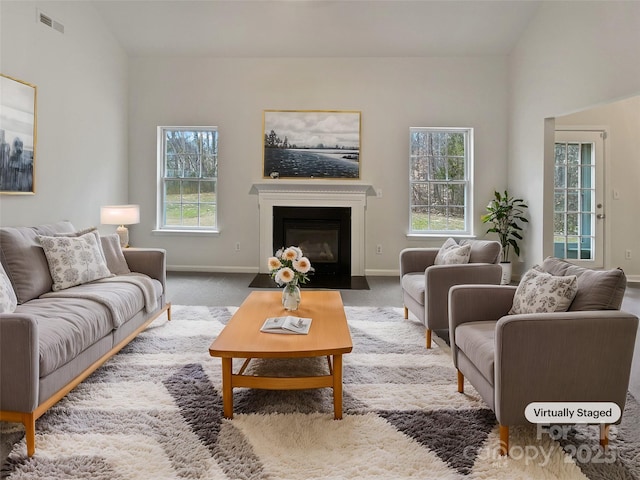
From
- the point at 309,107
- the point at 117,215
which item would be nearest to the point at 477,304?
the point at 117,215

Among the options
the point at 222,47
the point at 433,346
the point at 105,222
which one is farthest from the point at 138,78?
the point at 433,346

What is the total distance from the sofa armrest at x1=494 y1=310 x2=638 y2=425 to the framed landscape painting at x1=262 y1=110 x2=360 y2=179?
15.8ft

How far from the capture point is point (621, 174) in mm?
6320

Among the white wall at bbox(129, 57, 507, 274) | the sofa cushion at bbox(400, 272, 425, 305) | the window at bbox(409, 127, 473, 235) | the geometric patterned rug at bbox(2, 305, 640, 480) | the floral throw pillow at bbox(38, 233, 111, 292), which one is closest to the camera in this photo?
the geometric patterned rug at bbox(2, 305, 640, 480)

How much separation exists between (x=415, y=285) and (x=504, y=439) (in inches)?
71.3

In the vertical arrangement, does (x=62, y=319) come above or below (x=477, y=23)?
below

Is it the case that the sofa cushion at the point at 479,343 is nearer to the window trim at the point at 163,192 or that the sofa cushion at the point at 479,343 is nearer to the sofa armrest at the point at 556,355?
the sofa armrest at the point at 556,355

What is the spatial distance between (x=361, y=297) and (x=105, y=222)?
3.27 metres

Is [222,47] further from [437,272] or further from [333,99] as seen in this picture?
[437,272]

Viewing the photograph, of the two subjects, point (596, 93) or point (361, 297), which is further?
point (361, 297)

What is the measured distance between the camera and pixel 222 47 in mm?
6254

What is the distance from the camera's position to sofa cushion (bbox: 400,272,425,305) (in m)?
3.51

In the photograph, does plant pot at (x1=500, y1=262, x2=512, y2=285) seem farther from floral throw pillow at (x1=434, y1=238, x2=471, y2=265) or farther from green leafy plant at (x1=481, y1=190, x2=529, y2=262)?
floral throw pillow at (x1=434, y1=238, x2=471, y2=265)

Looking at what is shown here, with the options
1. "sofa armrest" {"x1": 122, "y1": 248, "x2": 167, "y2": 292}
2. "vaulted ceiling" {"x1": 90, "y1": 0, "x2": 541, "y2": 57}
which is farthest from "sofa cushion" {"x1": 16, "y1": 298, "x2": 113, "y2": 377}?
"vaulted ceiling" {"x1": 90, "y1": 0, "x2": 541, "y2": 57}
